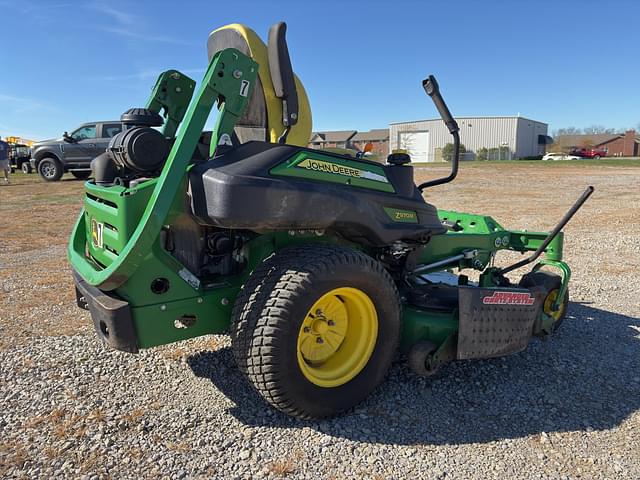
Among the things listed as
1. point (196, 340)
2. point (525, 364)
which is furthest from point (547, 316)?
point (196, 340)

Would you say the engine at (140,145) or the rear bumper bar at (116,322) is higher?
the engine at (140,145)

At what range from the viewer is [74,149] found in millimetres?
17203

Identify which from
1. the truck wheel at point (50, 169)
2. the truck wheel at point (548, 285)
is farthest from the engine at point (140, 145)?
the truck wheel at point (50, 169)

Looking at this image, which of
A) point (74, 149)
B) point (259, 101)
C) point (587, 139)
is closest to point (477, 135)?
point (587, 139)

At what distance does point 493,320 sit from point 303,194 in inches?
59.2

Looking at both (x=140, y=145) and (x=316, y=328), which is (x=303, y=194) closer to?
(x=316, y=328)

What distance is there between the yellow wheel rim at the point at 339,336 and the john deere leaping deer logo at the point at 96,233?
142 centimetres

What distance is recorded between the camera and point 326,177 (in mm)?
2844

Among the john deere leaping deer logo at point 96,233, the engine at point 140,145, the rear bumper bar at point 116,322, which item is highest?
the engine at point 140,145

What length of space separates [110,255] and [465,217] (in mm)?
2925

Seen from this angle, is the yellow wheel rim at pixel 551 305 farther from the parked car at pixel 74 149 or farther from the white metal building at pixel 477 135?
the white metal building at pixel 477 135

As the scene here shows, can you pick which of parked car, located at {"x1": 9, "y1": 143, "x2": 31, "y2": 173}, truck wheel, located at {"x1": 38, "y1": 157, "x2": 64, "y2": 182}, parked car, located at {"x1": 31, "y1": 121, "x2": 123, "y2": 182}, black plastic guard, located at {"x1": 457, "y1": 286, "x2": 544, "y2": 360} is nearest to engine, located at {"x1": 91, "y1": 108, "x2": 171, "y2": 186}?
black plastic guard, located at {"x1": 457, "y1": 286, "x2": 544, "y2": 360}

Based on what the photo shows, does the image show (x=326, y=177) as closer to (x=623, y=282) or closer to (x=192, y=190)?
(x=192, y=190)

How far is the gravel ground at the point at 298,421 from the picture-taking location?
2520mm
